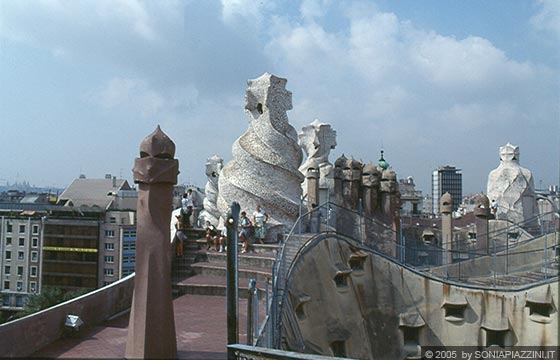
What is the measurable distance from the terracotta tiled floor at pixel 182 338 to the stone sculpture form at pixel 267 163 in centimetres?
389

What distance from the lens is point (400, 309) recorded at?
38.4 ft

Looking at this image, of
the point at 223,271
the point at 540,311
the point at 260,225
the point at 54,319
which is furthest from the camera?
the point at 540,311

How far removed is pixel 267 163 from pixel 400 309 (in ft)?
15.9

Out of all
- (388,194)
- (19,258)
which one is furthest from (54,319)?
(19,258)

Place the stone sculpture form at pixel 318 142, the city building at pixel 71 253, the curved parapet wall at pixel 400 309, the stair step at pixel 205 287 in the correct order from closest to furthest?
1. the stair step at pixel 205 287
2. the curved parapet wall at pixel 400 309
3. the stone sculpture form at pixel 318 142
4. the city building at pixel 71 253

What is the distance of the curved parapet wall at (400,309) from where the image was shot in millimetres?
9836

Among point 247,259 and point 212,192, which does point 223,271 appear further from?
point 212,192

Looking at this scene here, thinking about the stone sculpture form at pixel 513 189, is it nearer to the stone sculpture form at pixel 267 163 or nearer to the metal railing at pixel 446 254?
the metal railing at pixel 446 254

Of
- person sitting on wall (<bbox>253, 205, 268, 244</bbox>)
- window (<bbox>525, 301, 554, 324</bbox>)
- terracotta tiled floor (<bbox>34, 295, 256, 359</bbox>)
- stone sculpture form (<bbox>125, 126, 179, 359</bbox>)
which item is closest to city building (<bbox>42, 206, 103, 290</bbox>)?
person sitting on wall (<bbox>253, 205, 268, 244</bbox>)

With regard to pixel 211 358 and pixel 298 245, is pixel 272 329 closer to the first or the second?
pixel 211 358

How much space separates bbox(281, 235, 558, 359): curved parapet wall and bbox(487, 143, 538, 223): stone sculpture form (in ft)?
29.5

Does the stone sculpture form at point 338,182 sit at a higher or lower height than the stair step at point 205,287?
higher

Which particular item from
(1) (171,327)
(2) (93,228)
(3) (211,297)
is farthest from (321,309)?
(2) (93,228)

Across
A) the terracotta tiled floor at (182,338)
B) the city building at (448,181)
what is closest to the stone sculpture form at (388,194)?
the terracotta tiled floor at (182,338)
